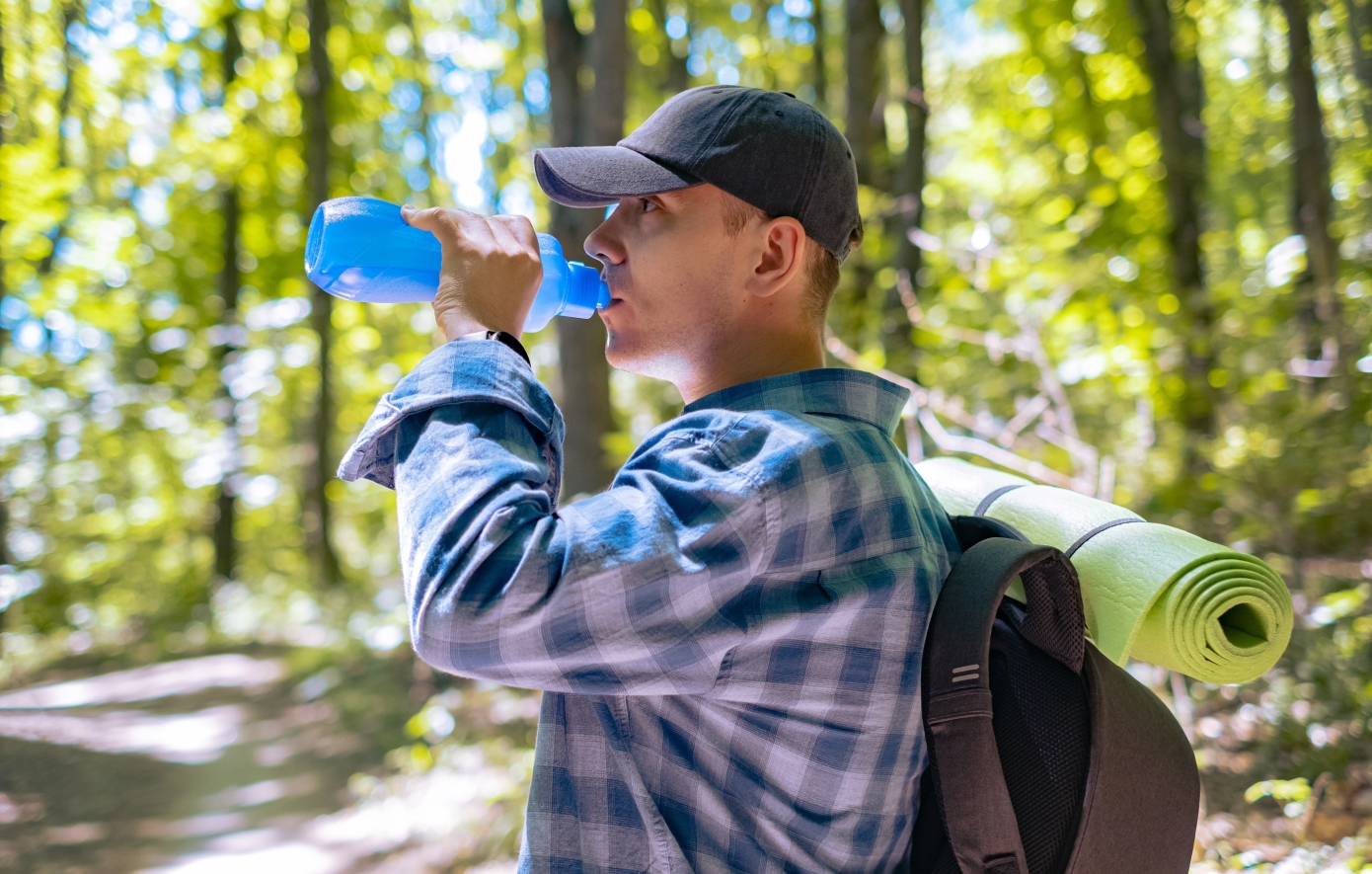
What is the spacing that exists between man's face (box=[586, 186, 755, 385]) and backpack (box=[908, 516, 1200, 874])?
20.6 inches

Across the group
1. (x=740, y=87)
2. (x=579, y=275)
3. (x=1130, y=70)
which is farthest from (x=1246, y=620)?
(x=1130, y=70)

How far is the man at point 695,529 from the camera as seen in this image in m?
1.03

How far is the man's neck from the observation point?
144 centimetres

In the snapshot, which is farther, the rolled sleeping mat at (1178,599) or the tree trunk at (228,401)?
the tree trunk at (228,401)

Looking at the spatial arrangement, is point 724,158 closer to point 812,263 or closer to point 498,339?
point 812,263

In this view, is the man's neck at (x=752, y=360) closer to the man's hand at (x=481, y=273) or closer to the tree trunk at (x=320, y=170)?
the man's hand at (x=481, y=273)

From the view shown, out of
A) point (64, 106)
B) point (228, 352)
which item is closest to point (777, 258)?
point (64, 106)

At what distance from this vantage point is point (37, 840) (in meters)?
5.37

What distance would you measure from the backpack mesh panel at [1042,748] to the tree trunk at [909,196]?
367cm

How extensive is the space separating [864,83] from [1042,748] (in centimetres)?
Result: 687

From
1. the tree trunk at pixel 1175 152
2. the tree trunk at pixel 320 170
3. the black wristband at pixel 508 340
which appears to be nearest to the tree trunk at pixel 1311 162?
the tree trunk at pixel 1175 152

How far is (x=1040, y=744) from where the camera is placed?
3.79ft

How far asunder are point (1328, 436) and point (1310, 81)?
2118mm

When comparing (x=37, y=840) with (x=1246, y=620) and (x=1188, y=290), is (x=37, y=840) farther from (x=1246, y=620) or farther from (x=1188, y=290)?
(x=1188, y=290)
